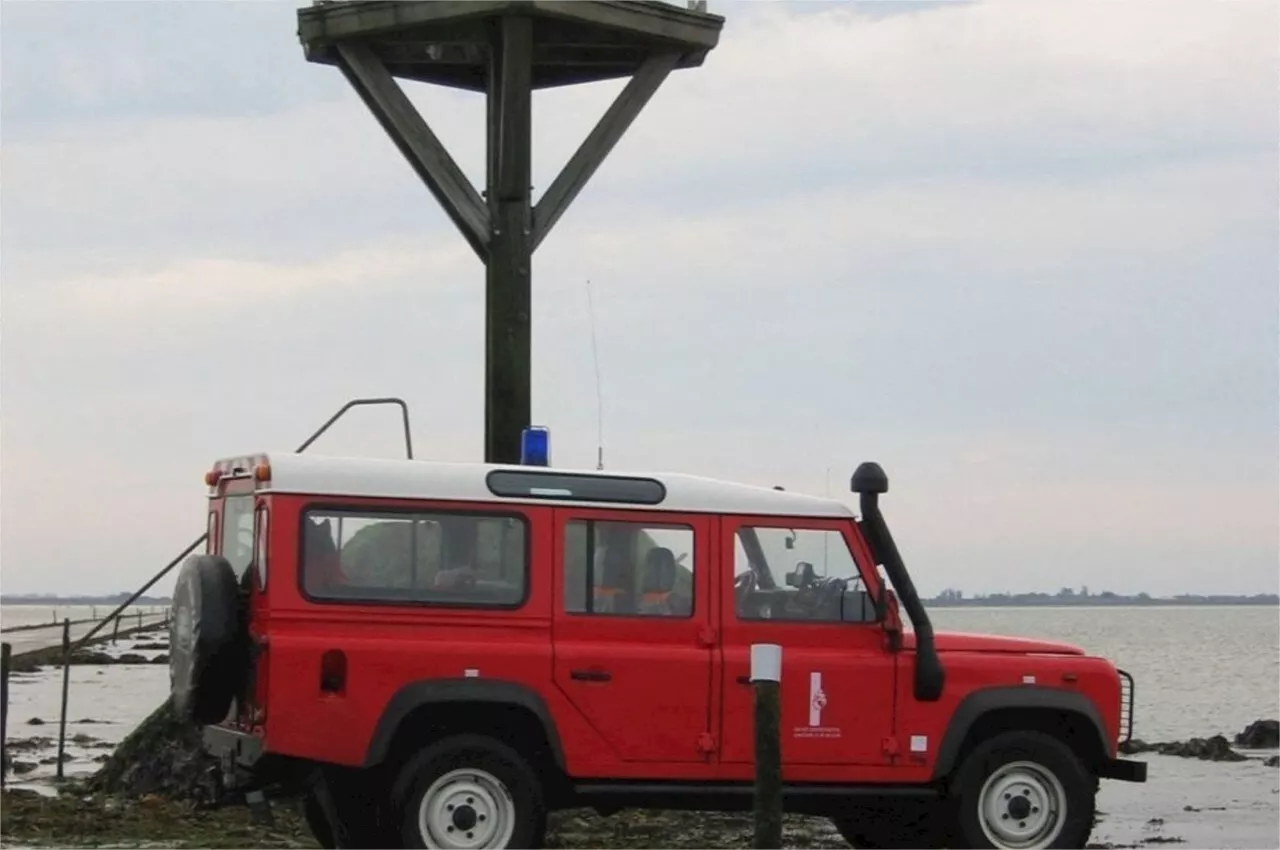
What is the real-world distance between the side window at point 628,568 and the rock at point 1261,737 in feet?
83.2

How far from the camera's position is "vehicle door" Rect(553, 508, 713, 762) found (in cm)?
1088

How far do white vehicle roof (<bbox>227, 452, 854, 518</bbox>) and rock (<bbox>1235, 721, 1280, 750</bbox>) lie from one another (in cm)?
2519

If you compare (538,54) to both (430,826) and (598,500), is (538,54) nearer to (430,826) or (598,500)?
(598,500)

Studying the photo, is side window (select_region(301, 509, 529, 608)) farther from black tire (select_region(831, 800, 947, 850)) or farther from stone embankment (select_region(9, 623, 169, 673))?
stone embankment (select_region(9, 623, 169, 673))

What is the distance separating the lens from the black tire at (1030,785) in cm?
1143

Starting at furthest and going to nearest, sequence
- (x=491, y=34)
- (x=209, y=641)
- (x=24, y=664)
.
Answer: (x=24, y=664), (x=491, y=34), (x=209, y=641)

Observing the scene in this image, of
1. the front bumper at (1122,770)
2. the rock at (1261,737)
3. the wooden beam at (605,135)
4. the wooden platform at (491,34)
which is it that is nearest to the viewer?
the front bumper at (1122,770)

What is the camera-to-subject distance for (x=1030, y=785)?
37.8ft

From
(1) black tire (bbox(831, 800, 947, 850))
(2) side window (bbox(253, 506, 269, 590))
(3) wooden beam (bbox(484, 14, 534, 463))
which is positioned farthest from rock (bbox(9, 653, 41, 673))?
(2) side window (bbox(253, 506, 269, 590))

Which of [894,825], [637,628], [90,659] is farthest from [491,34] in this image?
[90,659]

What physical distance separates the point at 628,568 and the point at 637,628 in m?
0.33

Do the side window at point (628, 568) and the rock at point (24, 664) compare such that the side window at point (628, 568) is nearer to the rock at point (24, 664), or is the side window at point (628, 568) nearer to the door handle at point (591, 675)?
the door handle at point (591, 675)

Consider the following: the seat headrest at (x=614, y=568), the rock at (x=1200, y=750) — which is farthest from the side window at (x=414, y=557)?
the rock at (x=1200, y=750)

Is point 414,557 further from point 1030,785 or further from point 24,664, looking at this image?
point 24,664
